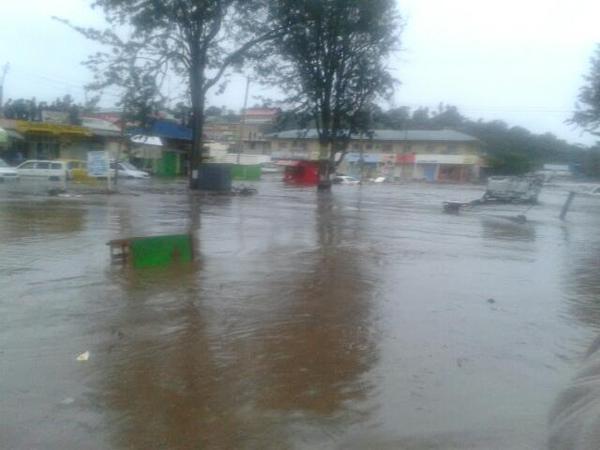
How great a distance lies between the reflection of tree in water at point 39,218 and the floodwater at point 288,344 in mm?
524

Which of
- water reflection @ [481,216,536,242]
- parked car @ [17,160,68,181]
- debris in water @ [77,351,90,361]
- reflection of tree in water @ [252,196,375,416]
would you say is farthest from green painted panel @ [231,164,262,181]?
debris in water @ [77,351,90,361]

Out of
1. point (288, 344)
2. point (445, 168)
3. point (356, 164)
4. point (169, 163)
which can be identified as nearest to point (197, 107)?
point (169, 163)

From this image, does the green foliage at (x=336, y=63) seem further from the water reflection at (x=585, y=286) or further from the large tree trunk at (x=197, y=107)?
the water reflection at (x=585, y=286)

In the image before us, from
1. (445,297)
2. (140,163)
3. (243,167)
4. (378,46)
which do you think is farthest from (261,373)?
(140,163)

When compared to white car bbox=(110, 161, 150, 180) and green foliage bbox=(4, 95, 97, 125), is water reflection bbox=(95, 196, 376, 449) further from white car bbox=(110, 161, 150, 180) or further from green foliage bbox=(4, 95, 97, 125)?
green foliage bbox=(4, 95, 97, 125)

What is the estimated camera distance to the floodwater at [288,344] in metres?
5.17

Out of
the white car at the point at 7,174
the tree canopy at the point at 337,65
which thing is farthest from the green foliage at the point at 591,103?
the white car at the point at 7,174

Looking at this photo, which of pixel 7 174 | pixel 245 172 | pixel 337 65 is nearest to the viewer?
pixel 7 174

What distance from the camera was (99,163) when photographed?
30031 millimetres

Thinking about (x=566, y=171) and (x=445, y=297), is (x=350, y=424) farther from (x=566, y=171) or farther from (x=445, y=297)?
(x=566, y=171)

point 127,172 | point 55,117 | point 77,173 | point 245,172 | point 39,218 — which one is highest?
point 55,117

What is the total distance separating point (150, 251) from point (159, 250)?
173 mm

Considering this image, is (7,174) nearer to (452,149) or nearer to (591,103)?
(591,103)

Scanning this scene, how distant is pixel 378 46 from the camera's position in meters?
44.3
